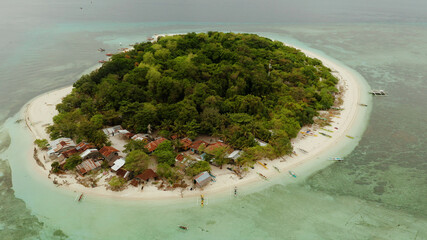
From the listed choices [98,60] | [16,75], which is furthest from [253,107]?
[16,75]

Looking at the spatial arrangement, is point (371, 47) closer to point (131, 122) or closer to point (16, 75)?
point (131, 122)

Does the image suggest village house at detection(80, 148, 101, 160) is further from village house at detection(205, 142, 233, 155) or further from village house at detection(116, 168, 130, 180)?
village house at detection(205, 142, 233, 155)

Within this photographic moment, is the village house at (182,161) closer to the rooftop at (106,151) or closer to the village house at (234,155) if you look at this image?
the village house at (234,155)

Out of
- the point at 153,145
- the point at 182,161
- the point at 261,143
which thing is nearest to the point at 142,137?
the point at 153,145

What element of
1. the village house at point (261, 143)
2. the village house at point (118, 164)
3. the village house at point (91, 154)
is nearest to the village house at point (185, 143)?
the village house at point (118, 164)

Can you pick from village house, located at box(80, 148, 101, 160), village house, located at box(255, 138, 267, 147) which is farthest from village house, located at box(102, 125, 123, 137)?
village house, located at box(255, 138, 267, 147)
